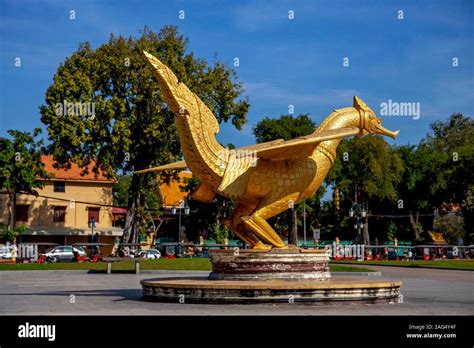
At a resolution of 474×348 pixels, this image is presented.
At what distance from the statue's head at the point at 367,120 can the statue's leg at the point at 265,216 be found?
9.64ft

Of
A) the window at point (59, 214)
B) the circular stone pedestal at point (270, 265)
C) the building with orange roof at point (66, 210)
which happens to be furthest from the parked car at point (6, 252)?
the circular stone pedestal at point (270, 265)

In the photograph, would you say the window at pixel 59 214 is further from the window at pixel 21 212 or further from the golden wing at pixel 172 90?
the golden wing at pixel 172 90

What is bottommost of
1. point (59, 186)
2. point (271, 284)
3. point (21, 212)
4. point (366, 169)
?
point (271, 284)

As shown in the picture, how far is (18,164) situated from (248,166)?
36491 millimetres

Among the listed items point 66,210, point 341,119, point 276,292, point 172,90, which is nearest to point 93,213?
point 66,210

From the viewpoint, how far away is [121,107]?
133 ft

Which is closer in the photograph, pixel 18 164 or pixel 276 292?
pixel 276 292

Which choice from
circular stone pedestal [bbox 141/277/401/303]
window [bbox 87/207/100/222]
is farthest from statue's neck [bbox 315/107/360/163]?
window [bbox 87/207/100/222]

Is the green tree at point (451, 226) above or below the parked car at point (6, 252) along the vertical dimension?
above

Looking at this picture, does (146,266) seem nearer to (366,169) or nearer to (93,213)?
(93,213)

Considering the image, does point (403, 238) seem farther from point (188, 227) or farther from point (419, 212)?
point (188, 227)

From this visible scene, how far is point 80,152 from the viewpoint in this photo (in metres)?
41.9

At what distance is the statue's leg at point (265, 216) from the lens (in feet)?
56.5

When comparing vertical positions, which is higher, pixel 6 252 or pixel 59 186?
pixel 59 186
